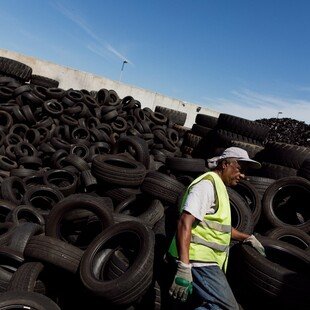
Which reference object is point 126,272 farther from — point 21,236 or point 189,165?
point 189,165

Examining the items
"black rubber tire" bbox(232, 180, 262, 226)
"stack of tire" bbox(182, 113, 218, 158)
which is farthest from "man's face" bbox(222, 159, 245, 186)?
"stack of tire" bbox(182, 113, 218, 158)

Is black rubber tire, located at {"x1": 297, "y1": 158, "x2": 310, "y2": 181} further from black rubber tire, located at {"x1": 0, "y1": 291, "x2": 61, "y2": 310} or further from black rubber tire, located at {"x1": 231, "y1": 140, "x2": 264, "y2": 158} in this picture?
black rubber tire, located at {"x1": 0, "y1": 291, "x2": 61, "y2": 310}

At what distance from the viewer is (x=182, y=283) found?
307 cm

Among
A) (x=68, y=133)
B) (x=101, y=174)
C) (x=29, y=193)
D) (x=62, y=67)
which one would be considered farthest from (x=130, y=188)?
(x=62, y=67)

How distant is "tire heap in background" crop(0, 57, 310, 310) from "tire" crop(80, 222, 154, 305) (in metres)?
0.01

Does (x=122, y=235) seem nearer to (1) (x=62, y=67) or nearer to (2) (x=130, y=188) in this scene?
(2) (x=130, y=188)

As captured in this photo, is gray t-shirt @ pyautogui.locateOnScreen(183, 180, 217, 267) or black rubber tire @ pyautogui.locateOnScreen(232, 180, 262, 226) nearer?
gray t-shirt @ pyautogui.locateOnScreen(183, 180, 217, 267)

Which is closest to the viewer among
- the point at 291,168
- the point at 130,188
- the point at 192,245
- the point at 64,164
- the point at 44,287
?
the point at 192,245

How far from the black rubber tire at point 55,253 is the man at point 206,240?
1.32 metres

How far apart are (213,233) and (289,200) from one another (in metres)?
4.18

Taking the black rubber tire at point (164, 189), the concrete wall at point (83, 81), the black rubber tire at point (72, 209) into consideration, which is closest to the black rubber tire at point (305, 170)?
the black rubber tire at point (164, 189)

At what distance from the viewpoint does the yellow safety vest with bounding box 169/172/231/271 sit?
10.7ft

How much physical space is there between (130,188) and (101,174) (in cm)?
62

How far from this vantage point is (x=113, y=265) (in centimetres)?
419
